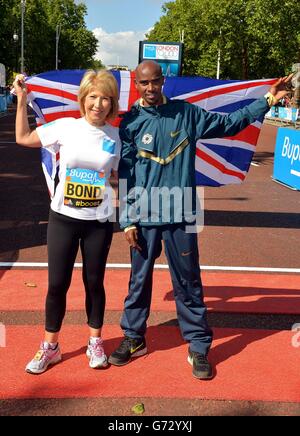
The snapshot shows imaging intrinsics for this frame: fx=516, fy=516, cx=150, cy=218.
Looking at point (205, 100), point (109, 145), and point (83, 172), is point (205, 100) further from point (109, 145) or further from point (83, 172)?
point (83, 172)

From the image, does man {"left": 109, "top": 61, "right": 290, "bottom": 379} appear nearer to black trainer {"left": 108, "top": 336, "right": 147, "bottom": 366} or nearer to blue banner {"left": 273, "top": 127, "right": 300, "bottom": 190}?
black trainer {"left": 108, "top": 336, "right": 147, "bottom": 366}

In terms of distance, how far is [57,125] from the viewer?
3.39m

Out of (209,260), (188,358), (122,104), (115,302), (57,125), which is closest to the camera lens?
(57,125)

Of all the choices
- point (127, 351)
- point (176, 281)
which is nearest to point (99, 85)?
point (176, 281)

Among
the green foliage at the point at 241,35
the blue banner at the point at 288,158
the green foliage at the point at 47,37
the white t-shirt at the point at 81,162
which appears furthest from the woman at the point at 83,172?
the green foliage at the point at 47,37

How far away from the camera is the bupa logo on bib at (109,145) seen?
3385mm

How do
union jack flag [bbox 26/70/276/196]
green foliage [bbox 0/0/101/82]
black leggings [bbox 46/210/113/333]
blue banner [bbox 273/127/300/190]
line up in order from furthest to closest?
green foliage [bbox 0/0/101/82] → blue banner [bbox 273/127/300/190] → union jack flag [bbox 26/70/276/196] → black leggings [bbox 46/210/113/333]

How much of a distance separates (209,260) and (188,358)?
2.71 m

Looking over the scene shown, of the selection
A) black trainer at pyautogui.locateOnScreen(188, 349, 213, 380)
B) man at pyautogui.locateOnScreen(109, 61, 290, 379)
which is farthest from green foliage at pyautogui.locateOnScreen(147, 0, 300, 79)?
black trainer at pyautogui.locateOnScreen(188, 349, 213, 380)

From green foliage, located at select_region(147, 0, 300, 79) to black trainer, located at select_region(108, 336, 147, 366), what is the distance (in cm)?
4184

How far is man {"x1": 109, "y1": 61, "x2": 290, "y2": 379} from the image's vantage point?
11.3 feet
